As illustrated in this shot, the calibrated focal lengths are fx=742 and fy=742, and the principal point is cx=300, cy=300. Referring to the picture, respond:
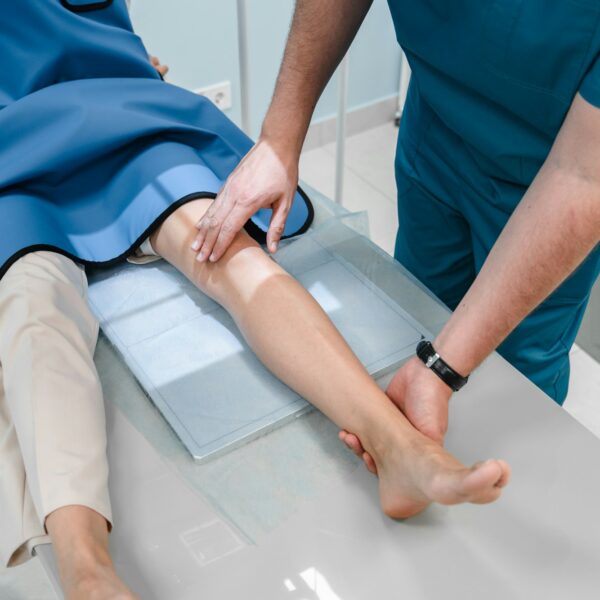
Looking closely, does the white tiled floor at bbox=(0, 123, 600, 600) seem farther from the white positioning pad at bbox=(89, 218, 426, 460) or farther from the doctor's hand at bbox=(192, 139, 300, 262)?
the doctor's hand at bbox=(192, 139, 300, 262)

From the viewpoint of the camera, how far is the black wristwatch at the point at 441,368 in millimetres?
1024

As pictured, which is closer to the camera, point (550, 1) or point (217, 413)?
point (550, 1)

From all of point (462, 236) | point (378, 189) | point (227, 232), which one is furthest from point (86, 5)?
point (378, 189)

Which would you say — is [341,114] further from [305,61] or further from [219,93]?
[219,93]

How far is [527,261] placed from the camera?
94 centimetres

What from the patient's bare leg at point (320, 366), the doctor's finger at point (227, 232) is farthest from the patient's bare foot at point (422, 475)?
the doctor's finger at point (227, 232)

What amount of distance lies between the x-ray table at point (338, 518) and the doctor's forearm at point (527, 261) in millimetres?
160

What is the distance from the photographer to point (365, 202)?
279 centimetres

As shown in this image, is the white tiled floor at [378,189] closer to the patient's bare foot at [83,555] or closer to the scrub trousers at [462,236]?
the scrub trousers at [462,236]

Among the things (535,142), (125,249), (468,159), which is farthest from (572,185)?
(125,249)

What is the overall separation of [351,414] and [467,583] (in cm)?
27

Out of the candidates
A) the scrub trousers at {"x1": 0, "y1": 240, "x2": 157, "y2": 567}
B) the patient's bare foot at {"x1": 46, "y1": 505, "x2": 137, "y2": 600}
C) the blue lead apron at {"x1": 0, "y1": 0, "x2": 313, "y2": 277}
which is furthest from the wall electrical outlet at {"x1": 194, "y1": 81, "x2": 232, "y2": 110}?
the patient's bare foot at {"x1": 46, "y1": 505, "x2": 137, "y2": 600}

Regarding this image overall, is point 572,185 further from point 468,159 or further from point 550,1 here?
point 468,159

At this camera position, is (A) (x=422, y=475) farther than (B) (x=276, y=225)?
No
